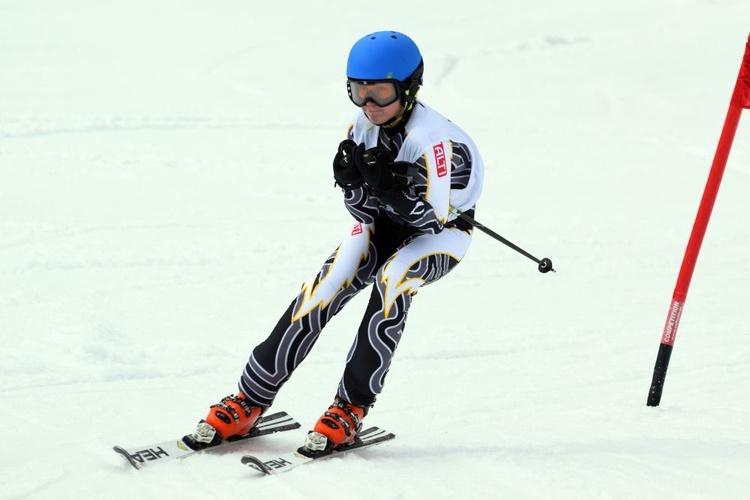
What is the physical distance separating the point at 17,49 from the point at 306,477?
15032 millimetres

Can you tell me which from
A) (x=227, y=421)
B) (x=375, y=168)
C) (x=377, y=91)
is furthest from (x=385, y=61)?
(x=227, y=421)

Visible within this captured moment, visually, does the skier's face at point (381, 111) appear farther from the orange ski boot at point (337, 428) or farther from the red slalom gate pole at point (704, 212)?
the red slalom gate pole at point (704, 212)

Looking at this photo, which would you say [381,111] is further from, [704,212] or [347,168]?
[704,212]

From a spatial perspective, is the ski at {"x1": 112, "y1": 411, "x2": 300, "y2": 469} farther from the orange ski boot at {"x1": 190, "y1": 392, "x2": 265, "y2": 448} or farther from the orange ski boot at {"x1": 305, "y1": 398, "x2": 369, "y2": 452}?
the orange ski boot at {"x1": 305, "y1": 398, "x2": 369, "y2": 452}

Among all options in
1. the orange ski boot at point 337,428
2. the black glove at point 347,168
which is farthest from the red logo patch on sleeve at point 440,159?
the orange ski boot at point 337,428

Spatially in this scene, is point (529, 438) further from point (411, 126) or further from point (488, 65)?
point (488, 65)

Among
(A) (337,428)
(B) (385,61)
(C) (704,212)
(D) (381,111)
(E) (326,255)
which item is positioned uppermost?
(B) (385,61)

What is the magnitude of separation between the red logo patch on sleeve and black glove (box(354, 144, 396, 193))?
0.28 metres

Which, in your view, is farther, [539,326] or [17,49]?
[17,49]

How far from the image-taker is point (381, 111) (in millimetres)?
4621

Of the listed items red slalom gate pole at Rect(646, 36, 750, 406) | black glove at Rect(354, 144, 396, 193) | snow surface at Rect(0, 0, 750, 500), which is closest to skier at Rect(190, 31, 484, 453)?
black glove at Rect(354, 144, 396, 193)

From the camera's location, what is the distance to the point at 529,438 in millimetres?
4973

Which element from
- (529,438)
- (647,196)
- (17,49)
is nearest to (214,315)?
(529,438)

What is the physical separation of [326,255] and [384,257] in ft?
13.6
